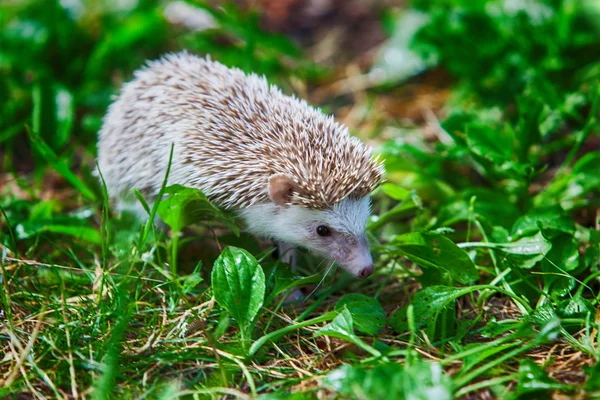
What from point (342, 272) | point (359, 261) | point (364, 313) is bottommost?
point (342, 272)

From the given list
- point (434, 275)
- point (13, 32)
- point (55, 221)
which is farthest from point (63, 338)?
point (13, 32)

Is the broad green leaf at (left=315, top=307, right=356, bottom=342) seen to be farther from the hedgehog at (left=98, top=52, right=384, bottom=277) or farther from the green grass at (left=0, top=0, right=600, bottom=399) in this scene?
the hedgehog at (left=98, top=52, right=384, bottom=277)

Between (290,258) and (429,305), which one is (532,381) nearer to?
Answer: (429,305)

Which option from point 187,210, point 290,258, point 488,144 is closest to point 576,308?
point 488,144

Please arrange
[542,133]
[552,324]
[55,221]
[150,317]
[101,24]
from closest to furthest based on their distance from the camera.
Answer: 1. [552,324]
2. [150,317]
3. [55,221]
4. [542,133]
5. [101,24]

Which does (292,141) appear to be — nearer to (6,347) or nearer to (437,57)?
(6,347)

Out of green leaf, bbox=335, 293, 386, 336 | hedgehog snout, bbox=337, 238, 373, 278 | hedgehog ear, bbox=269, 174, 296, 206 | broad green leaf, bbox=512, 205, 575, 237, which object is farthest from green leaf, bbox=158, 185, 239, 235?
broad green leaf, bbox=512, 205, 575, 237

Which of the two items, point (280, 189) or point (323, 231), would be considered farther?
point (323, 231)
